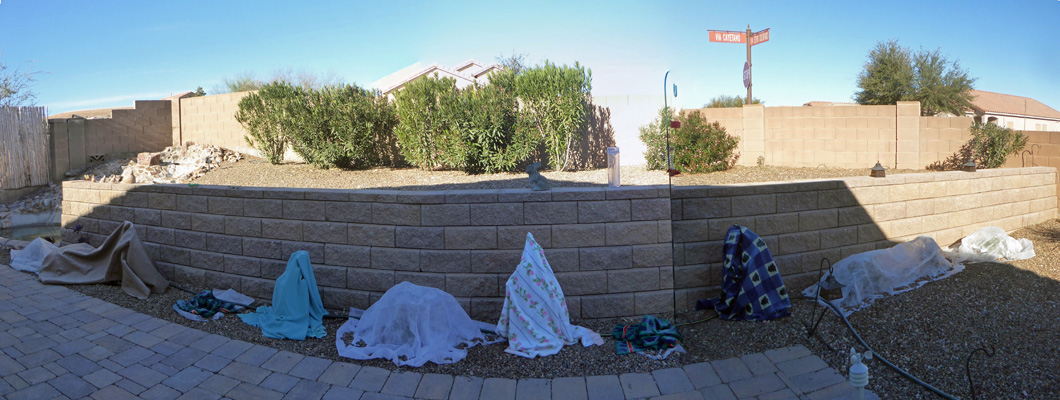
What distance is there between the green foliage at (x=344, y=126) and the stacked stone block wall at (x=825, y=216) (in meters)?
7.86

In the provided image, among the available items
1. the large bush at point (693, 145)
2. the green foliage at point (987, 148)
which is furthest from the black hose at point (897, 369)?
the green foliage at point (987, 148)

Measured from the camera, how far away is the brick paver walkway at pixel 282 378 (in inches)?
127

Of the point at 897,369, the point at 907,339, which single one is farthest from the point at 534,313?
the point at 907,339

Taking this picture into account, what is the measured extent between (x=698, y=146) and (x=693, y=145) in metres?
0.09

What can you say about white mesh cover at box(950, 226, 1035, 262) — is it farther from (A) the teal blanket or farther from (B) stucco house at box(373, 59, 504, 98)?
(B) stucco house at box(373, 59, 504, 98)

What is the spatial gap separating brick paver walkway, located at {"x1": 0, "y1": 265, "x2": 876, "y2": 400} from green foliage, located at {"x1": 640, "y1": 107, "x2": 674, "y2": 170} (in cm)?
681

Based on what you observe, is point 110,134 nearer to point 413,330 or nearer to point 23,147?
point 23,147

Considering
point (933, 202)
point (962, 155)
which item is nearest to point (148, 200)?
point (933, 202)

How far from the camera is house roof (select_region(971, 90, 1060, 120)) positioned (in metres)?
25.5

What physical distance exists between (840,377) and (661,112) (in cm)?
790

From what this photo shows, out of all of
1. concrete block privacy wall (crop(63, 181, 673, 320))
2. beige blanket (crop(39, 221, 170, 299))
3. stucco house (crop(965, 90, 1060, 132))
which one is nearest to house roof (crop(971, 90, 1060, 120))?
stucco house (crop(965, 90, 1060, 132))

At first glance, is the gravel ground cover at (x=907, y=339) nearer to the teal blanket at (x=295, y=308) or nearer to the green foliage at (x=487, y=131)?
the teal blanket at (x=295, y=308)

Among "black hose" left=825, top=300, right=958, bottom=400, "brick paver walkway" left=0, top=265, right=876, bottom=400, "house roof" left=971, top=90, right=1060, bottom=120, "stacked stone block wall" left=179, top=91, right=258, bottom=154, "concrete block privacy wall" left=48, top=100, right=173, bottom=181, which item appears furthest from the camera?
"house roof" left=971, top=90, right=1060, bottom=120

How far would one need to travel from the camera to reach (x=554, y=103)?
32.5ft
